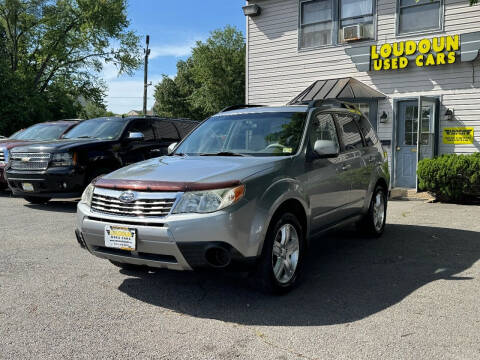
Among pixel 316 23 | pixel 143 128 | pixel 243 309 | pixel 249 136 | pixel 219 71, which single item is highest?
pixel 219 71

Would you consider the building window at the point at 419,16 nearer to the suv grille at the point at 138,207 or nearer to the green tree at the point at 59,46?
the suv grille at the point at 138,207

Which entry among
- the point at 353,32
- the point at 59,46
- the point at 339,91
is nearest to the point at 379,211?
the point at 339,91

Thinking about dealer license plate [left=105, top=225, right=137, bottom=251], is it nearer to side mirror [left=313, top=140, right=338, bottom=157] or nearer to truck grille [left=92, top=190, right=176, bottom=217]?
truck grille [left=92, top=190, right=176, bottom=217]

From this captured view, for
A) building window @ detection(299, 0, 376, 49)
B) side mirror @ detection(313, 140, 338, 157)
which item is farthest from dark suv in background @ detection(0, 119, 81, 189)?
side mirror @ detection(313, 140, 338, 157)

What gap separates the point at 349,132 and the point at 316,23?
358 inches

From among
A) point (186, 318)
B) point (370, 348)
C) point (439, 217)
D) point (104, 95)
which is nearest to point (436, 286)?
point (370, 348)

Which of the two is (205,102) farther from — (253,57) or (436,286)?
(436,286)

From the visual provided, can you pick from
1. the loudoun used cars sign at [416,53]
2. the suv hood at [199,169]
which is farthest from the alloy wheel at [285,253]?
the loudoun used cars sign at [416,53]

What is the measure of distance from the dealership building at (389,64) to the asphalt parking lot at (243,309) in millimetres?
6688

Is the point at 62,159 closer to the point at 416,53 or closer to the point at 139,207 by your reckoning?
the point at 139,207

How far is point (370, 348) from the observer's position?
10.5ft

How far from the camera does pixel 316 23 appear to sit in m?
14.1

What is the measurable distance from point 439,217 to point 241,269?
19.6 feet

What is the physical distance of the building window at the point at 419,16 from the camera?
1216 cm
